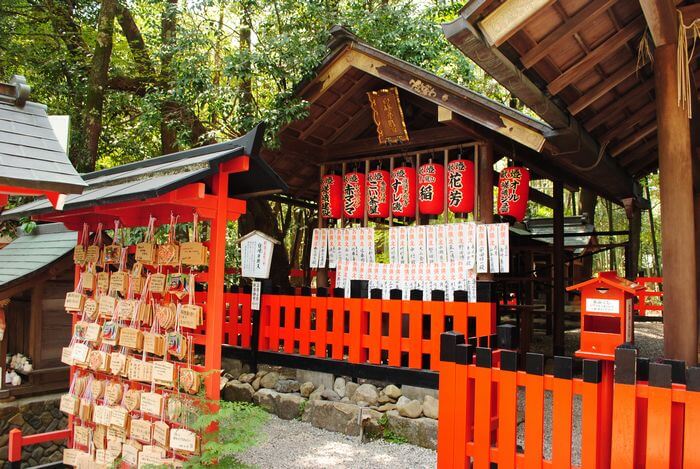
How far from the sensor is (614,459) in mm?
3242

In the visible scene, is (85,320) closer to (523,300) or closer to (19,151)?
(19,151)

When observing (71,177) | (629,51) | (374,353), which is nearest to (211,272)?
(71,177)

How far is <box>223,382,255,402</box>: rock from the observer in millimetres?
7746

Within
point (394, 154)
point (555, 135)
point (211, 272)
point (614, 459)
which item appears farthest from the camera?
point (394, 154)

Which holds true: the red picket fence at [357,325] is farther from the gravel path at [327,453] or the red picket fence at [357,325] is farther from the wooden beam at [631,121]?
the wooden beam at [631,121]

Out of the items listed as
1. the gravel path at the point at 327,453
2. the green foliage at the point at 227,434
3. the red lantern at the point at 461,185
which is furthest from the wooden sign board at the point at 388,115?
the green foliage at the point at 227,434

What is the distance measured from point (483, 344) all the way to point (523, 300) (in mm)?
9738

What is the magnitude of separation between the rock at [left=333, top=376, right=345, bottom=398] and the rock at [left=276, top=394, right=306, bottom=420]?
1.63 feet

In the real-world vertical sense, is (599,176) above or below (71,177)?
above

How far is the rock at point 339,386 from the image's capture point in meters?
7.27

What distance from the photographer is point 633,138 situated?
8516 mm

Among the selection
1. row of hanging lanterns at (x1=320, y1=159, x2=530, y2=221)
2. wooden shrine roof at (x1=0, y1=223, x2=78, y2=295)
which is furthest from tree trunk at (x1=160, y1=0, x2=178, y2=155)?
row of hanging lanterns at (x1=320, y1=159, x2=530, y2=221)

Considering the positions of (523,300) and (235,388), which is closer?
(235,388)

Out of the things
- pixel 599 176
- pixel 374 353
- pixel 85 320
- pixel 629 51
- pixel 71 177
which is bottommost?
pixel 374 353
